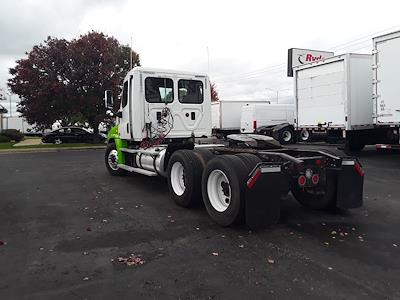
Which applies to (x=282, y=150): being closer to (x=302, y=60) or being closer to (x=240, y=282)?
(x=240, y=282)

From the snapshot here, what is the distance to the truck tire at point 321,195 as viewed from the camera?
6.09 meters

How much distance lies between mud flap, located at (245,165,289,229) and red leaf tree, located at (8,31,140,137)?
2263 cm

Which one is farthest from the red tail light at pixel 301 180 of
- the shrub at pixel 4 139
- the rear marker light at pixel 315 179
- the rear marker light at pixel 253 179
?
the shrub at pixel 4 139

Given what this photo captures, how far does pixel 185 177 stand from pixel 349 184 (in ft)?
8.83

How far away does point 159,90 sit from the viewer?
9609 millimetres

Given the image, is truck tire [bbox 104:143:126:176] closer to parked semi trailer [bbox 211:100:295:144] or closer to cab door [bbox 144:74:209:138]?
cab door [bbox 144:74:209:138]

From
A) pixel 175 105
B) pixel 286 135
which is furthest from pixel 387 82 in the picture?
pixel 286 135

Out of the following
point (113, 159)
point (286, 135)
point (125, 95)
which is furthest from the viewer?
point (286, 135)

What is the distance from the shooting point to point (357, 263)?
4.25 m

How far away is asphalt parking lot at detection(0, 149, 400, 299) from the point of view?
366 centimetres

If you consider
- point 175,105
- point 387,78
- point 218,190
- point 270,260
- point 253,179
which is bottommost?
point 270,260

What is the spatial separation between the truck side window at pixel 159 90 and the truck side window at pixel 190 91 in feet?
0.87

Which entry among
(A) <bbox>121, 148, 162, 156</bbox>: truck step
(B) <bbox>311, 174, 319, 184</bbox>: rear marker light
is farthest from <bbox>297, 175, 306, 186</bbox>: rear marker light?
(A) <bbox>121, 148, 162, 156</bbox>: truck step

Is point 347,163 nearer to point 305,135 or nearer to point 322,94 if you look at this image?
point 322,94
